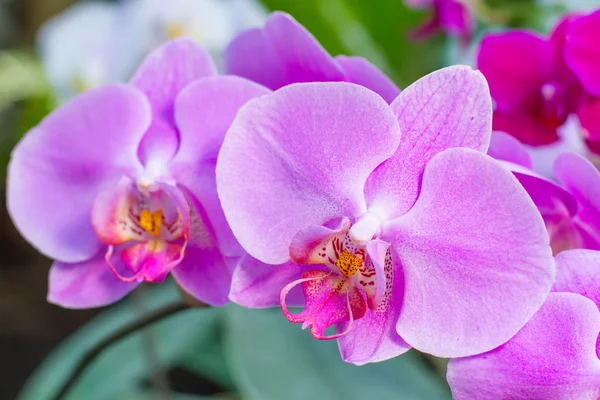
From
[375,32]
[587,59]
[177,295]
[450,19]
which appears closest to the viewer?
[587,59]

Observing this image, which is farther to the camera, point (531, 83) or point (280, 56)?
point (531, 83)

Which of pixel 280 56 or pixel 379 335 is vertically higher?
pixel 280 56

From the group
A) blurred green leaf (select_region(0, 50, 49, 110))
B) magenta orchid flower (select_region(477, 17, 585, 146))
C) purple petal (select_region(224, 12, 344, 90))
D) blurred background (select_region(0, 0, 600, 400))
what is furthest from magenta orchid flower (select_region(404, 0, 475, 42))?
blurred green leaf (select_region(0, 50, 49, 110))

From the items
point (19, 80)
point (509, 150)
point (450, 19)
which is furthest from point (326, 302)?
point (19, 80)

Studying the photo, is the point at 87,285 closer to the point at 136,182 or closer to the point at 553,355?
the point at 136,182

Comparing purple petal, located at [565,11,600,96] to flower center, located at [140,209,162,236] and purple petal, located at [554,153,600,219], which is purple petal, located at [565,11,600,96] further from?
flower center, located at [140,209,162,236]

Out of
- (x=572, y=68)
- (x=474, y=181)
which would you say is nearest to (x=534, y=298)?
(x=474, y=181)

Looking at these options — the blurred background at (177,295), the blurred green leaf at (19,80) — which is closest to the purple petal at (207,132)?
the blurred background at (177,295)

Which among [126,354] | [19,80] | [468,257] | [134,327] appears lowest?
[126,354]
